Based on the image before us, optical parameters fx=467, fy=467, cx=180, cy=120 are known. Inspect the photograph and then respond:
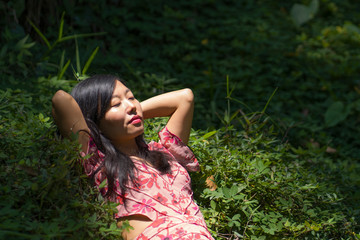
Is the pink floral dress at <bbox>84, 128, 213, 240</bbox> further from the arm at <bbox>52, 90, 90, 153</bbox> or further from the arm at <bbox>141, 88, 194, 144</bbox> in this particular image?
the arm at <bbox>141, 88, 194, 144</bbox>

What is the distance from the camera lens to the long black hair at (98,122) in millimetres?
2424

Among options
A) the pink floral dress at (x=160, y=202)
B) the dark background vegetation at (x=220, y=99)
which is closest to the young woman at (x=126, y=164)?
the pink floral dress at (x=160, y=202)

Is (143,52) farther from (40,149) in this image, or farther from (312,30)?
(40,149)

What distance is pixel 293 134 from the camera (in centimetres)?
424

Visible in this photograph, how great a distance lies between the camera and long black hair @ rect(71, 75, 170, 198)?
2424mm

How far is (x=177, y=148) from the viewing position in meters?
2.78

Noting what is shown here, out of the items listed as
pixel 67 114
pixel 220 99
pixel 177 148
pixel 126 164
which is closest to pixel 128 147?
pixel 126 164

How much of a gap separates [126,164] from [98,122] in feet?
0.88

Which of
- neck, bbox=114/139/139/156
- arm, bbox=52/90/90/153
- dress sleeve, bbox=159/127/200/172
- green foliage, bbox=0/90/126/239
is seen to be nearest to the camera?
green foliage, bbox=0/90/126/239

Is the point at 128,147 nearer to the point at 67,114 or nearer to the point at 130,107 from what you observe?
the point at 130,107

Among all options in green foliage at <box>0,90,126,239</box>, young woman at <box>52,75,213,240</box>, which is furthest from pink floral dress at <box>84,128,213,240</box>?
green foliage at <box>0,90,126,239</box>

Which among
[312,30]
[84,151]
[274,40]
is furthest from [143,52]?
[84,151]

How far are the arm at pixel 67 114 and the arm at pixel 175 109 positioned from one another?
1.76ft

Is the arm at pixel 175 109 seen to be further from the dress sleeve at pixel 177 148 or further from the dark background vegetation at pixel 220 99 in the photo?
the dark background vegetation at pixel 220 99
